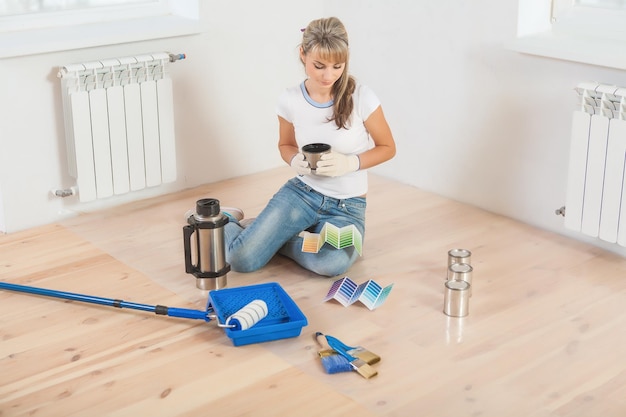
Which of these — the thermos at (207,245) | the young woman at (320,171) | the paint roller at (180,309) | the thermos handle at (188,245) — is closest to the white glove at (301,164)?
the young woman at (320,171)

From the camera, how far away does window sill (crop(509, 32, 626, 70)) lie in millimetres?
2828

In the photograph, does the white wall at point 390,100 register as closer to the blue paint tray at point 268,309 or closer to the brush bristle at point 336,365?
the blue paint tray at point 268,309

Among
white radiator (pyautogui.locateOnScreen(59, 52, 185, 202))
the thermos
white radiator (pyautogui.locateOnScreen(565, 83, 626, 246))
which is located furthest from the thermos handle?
white radiator (pyautogui.locateOnScreen(565, 83, 626, 246))

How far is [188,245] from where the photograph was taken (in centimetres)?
269

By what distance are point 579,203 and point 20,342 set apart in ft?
5.97

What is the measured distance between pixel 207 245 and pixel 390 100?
1.33 m

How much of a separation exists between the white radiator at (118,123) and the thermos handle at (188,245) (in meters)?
0.78

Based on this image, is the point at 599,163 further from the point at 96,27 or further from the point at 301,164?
the point at 96,27

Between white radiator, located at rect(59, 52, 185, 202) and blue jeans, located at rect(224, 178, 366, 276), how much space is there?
25.4 inches

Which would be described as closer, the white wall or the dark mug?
the dark mug

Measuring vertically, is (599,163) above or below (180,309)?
above

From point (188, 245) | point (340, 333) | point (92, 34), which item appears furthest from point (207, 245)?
point (92, 34)

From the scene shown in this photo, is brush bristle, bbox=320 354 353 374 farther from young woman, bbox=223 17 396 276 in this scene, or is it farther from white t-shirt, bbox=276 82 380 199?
white t-shirt, bbox=276 82 380 199

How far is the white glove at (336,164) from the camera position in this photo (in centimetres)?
274
